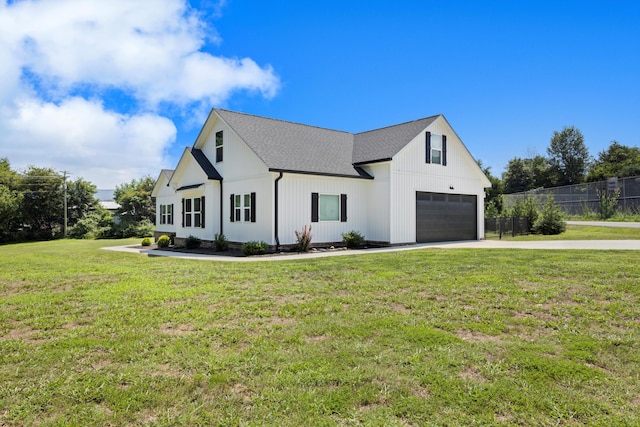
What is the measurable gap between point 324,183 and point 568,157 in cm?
5976

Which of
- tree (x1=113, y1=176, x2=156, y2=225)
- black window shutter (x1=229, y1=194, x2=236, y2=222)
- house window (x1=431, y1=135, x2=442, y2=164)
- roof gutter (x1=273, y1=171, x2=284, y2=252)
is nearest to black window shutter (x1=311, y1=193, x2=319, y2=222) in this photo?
roof gutter (x1=273, y1=171, x2=284, y2=252)

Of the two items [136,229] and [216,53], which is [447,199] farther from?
[136,229]

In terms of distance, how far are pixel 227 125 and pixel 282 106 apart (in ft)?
28.7

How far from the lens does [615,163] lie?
57.0 meters

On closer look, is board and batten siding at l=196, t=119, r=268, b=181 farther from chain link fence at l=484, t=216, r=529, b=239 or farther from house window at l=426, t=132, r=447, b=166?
chain link fence at l=484, t=216, r=529, b=239

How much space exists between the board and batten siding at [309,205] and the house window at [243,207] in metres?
1.63

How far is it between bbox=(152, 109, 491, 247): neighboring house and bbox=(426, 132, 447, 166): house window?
52 millimetres

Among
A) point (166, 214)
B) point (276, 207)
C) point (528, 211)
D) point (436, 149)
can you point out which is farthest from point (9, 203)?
point (528, 211)

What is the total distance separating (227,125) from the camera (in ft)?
60.1

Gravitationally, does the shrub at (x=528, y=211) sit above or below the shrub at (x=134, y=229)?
above

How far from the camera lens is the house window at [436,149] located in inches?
775

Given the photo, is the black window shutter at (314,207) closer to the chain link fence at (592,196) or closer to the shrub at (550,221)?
the shrub at (550,221)

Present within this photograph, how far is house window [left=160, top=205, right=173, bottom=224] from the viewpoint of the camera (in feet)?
84.6

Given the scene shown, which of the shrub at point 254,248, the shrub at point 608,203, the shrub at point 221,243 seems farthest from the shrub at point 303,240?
the shrub at point 608,203
